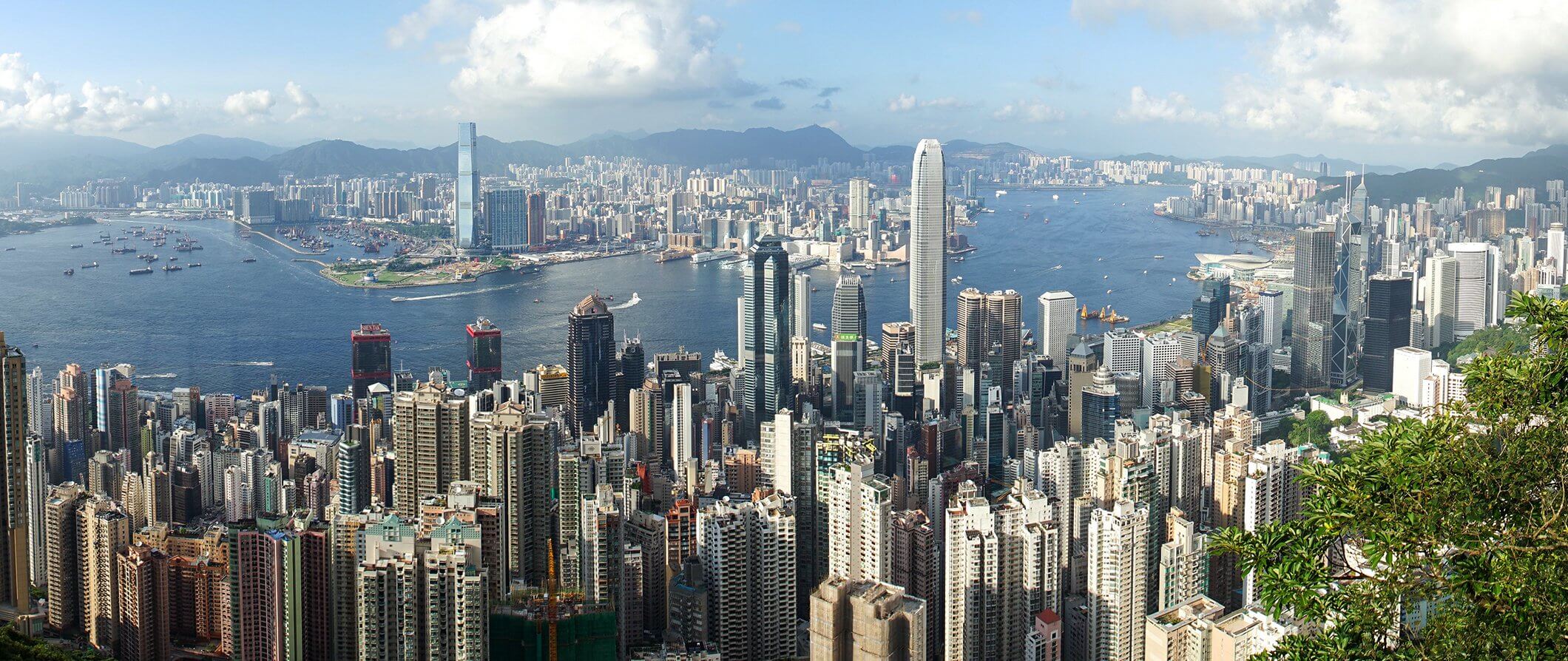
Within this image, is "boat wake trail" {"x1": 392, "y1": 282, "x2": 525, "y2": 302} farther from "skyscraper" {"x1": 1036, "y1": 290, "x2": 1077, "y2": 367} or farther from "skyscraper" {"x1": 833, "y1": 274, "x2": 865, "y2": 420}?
"skyscraper" {"x1": 1036, "y1": 290, "x2": 1077, "y2": 367}

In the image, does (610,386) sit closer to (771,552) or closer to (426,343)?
(426,343)

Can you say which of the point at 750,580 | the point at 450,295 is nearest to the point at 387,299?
the point at 450,295

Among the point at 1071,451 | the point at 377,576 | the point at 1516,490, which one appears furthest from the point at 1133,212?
the point at 1516,490

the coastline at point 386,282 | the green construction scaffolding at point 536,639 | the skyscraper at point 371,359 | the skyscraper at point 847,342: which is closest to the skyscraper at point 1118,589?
the green construction scaffolding at point 536,639

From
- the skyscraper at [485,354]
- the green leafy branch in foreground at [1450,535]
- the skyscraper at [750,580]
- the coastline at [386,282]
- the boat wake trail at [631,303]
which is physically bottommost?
the skyscraper at [750,580]

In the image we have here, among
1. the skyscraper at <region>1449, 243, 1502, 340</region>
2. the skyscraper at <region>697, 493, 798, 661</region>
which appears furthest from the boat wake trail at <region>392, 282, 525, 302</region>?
the skyscraper at <region>697, 493, 798, 661</region>

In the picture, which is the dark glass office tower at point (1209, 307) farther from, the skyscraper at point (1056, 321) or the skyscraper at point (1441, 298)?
the skyscraper at point (1441, 298)
